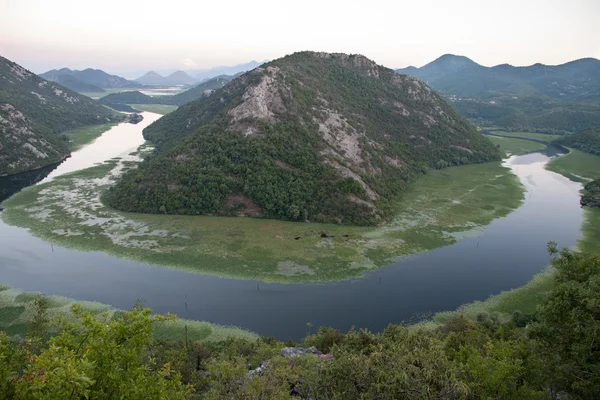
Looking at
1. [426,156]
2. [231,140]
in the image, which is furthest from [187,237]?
[426,156]

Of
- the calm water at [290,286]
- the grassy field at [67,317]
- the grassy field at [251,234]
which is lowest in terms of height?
the grassy field at [67,317]

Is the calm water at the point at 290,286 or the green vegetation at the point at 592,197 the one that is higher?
the green vegetation at the point at 592,197

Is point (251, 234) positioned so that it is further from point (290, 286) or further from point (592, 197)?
point (592, 197)

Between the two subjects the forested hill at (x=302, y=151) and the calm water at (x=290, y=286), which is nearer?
the calm water at (x=290, y=286)

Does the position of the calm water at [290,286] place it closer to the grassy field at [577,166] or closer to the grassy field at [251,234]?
the grassy field at [251,234]

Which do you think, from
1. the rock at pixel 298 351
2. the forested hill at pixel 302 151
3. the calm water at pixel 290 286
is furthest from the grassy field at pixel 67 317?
the forested hill at pixel 302 151

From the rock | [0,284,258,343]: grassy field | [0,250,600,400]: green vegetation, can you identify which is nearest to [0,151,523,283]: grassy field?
[0,284,258,343]: grassy field

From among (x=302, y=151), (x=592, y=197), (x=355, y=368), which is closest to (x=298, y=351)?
(x=355, y=368)
